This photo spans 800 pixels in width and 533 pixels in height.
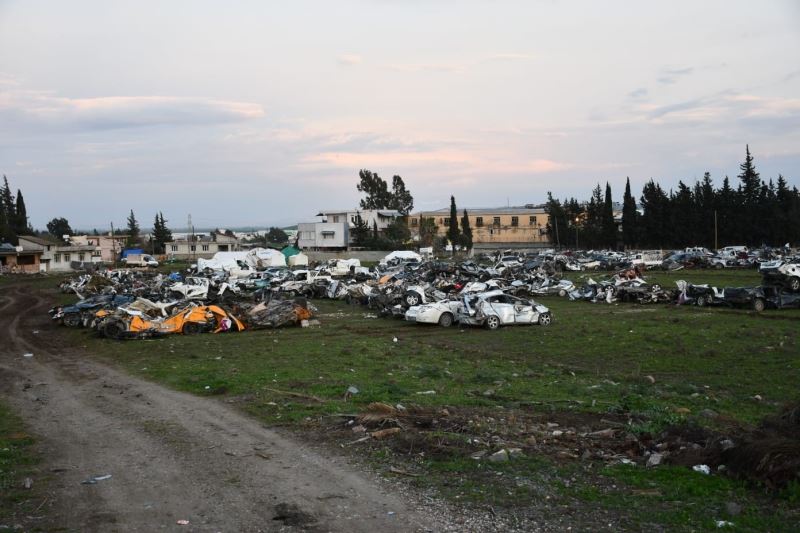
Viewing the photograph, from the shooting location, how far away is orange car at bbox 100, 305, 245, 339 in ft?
76.9

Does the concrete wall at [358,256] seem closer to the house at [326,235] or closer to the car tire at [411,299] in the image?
the house at [326,235]

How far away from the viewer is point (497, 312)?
25.0 m

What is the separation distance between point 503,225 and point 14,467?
11504 centimetres

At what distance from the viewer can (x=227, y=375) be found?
14.9 metres

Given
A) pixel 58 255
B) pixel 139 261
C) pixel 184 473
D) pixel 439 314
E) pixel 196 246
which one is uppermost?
pixel 196 246

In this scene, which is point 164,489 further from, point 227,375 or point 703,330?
point 703,330

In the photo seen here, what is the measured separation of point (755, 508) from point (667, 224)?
280ft

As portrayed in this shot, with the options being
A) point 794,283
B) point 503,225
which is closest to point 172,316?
point 794,283

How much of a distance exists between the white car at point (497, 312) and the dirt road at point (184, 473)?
13.8m

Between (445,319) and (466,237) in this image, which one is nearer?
(445,319)

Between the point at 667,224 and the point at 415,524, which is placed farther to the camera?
the point at 667,224

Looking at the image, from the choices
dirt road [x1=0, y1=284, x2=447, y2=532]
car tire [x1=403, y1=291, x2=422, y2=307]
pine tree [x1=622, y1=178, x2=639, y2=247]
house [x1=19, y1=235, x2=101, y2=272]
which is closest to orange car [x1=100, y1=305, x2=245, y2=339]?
car tire [x1=403, y1=291, x2=422, y2=307]

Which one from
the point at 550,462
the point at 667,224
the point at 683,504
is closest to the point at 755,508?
the point at 683,504

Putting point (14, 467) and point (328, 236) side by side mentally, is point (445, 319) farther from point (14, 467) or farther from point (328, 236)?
point (328, 236)
